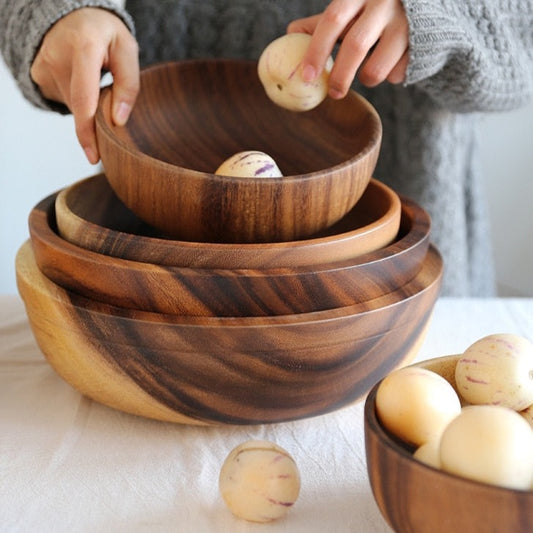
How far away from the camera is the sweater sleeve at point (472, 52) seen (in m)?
0.67

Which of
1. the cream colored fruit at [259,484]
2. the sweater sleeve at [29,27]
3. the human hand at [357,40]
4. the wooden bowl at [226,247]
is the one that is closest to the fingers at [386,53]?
the human hand at [357,40]

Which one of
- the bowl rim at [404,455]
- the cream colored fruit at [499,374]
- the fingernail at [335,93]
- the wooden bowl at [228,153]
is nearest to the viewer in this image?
the bowl rim at [404,455]

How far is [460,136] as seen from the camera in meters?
1.00

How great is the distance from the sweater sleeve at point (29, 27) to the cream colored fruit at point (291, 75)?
181mm

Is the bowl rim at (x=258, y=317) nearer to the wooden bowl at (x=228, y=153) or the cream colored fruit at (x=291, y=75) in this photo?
the wooden bowl at (x=228, y=153)

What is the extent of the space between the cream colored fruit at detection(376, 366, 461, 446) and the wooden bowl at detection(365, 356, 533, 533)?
0.01 meters

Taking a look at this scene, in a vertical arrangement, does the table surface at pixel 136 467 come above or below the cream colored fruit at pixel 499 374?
below

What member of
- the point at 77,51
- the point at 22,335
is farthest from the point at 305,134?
the point at 22,335

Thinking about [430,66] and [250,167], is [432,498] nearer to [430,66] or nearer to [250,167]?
[250,167]

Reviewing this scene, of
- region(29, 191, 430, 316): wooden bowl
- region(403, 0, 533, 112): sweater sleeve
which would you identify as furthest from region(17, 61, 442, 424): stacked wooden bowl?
region(403, 0, 533, 112): sweater sleeve

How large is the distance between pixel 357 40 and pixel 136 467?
0.37m

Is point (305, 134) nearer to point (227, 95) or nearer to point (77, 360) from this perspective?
point (227, 95)

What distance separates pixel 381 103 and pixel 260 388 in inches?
22.8

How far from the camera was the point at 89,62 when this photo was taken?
2.24 ft
